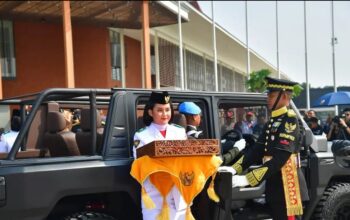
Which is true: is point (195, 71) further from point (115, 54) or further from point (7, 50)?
point (7, 50)

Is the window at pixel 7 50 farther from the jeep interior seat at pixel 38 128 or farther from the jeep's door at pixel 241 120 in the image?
the jeep's door at pixel 241 120

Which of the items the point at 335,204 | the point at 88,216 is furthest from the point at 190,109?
the point at 335,204

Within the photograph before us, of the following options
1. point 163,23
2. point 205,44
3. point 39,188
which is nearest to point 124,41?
point 163,23

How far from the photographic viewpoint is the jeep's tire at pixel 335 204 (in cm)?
453

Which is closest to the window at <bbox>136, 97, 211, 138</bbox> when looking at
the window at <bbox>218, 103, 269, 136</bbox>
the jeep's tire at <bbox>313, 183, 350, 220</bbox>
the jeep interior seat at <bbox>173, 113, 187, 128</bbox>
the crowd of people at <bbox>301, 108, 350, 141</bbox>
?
the jeep interior seat at <bbox>173, 113, 187, 128</bbox>

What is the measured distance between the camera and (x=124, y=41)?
27.1 meters

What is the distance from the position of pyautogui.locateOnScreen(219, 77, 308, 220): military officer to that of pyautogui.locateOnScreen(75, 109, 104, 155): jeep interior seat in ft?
3.17

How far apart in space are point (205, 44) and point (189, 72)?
2512 millimetres

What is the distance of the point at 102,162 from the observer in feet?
11.6

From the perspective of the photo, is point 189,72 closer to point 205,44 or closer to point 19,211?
point 205,44

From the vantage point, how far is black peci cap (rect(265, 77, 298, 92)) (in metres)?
3.72

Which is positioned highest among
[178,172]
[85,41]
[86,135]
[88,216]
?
[85,41]

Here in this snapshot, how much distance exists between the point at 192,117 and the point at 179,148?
82 cm

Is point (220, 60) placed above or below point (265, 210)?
above
